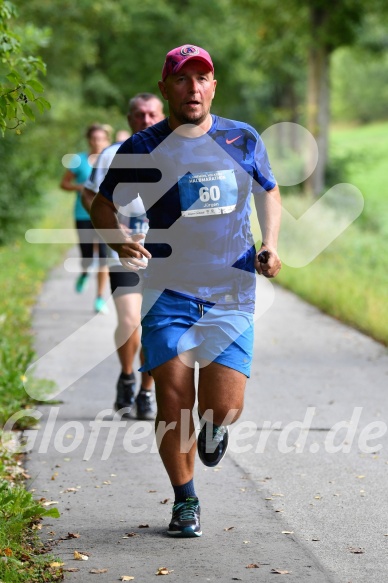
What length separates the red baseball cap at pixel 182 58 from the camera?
5.03 metres

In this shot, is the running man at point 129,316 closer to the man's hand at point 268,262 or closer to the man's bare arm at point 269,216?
the man's bare arm at point 269,216

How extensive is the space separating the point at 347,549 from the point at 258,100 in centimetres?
4856

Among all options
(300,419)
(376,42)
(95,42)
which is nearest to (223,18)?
(95,42)

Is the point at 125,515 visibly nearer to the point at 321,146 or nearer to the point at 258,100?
the point at 321,146

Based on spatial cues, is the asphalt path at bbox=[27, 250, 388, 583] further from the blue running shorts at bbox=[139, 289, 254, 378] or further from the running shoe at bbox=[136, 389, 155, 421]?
the blue running shorts at bbox=[139, 289, 254, 378]

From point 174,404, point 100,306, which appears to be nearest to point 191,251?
point 174,404

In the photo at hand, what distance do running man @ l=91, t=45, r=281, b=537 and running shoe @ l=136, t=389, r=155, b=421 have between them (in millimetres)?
2542

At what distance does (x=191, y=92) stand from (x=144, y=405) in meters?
3.27

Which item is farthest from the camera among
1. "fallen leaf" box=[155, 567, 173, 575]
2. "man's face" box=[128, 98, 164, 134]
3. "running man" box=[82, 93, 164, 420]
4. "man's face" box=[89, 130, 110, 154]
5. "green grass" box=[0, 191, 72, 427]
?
"man's face" box=[89, 130, 110, 154]

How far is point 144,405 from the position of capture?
7.83 m

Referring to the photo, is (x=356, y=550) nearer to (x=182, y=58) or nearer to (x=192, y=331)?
(x=192, y=331)

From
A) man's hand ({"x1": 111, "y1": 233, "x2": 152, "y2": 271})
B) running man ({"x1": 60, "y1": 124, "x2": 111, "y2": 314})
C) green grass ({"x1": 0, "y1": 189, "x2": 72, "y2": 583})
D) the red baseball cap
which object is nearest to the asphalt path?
green grass ({"x1": 0, "y1": 189, "x2": 72, "y2": 583})

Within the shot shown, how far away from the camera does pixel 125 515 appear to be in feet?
18.5

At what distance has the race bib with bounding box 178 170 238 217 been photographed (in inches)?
199
